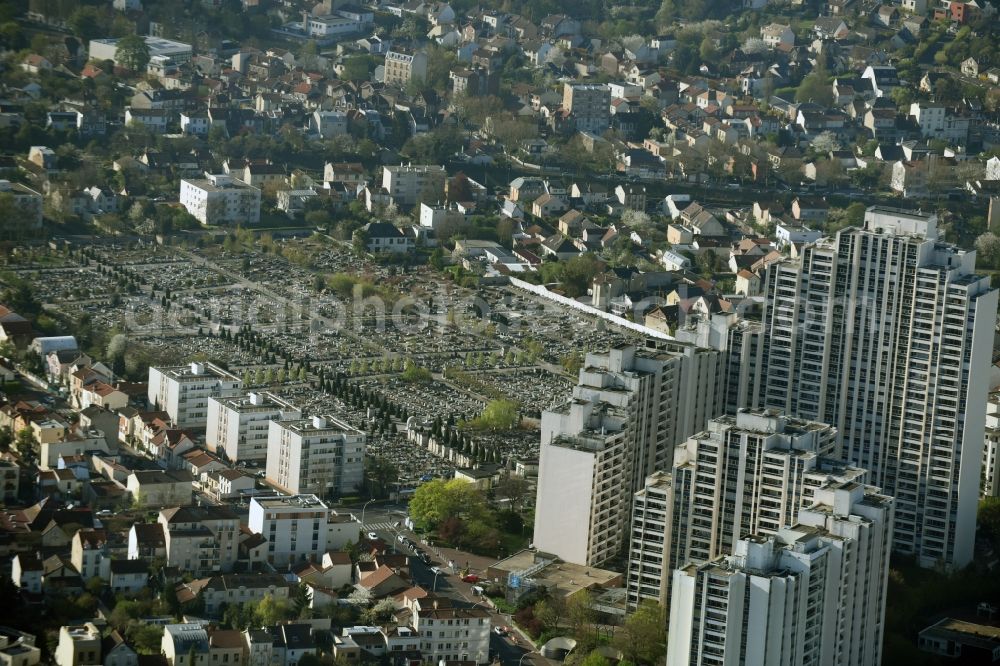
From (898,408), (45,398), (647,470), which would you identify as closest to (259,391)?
(45,398)

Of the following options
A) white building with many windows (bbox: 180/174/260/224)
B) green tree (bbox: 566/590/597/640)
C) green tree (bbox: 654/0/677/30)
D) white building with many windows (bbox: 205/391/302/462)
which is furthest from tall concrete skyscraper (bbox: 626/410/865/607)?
green tree (bbox: 654/0/677/30)

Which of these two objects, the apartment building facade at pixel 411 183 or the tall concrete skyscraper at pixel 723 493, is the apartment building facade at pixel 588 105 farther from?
the tall concrete skyscraper at pixel 723 493

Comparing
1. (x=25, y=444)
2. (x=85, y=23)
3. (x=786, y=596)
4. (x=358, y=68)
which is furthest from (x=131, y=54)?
(x=786, y=596)

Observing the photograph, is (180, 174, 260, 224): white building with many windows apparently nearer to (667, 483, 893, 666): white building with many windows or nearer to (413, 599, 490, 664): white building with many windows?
(413, 599, 490, 664): white building with many windows

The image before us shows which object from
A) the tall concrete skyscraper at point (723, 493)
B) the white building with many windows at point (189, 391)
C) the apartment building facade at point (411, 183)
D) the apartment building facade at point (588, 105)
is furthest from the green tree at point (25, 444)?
the apartment building facade at point (588, 105)

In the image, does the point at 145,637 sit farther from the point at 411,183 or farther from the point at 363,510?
the point at 411,183

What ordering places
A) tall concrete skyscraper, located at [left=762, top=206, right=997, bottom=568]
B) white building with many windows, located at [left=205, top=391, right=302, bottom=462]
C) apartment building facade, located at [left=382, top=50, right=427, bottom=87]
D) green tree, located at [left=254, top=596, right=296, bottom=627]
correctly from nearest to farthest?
green tree, located at [left=254, top=596, right=296, bottom=627]
tall concrete skyscraper, located at [left=762, top=206, right=997, bottom=568]
white building with many windows, located at [left=205, top=391, right=302, bottom=462]
apartment building facade, located at [left=382, top=50, right=427, bottom=87]

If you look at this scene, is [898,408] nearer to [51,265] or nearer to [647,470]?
[647,470]
